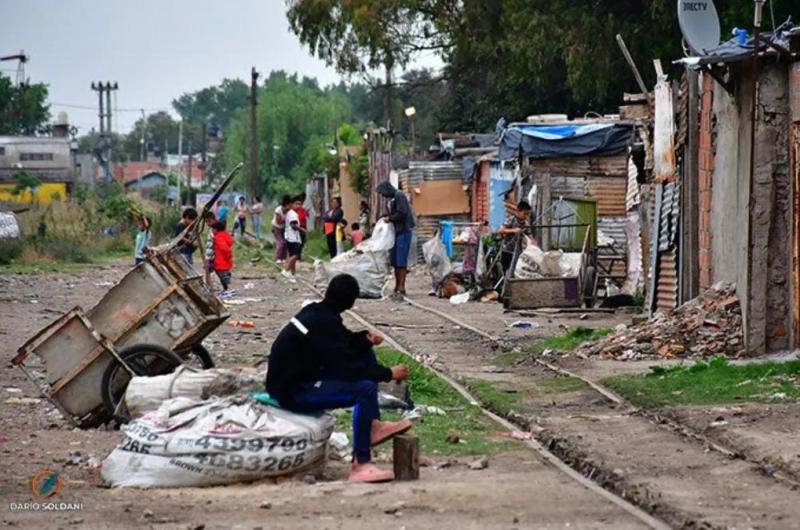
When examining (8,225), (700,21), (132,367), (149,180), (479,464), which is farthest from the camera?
(149,180)

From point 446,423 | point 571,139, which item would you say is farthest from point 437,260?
point 446,423

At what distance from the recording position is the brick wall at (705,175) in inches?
758

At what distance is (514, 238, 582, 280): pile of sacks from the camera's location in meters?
24.7

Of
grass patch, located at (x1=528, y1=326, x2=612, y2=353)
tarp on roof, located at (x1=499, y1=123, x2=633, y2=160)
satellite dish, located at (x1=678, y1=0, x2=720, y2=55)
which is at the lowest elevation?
grass patch, located at (x1=528, y1=326, x2=612, y2=353)

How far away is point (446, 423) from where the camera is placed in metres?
12.6

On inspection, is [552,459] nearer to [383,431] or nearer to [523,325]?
[383,431]

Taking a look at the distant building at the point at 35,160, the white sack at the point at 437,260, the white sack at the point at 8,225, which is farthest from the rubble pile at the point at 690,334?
the distant building at the point at 35,160

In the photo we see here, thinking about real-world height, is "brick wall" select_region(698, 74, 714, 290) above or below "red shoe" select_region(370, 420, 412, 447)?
above

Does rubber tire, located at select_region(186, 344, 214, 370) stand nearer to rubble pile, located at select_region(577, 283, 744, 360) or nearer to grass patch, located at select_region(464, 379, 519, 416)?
grass patch, located at select_region(464, 379, 519, 416)

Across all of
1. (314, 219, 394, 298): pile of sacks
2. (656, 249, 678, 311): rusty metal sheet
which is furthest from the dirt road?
(314, 219, 394, 298): pile of sacks

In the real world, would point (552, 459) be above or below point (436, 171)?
below

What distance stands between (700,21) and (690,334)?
12.0 feet

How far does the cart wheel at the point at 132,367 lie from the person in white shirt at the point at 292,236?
19.9 meters

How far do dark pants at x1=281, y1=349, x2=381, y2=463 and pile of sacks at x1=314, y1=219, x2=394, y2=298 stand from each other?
631 inches
